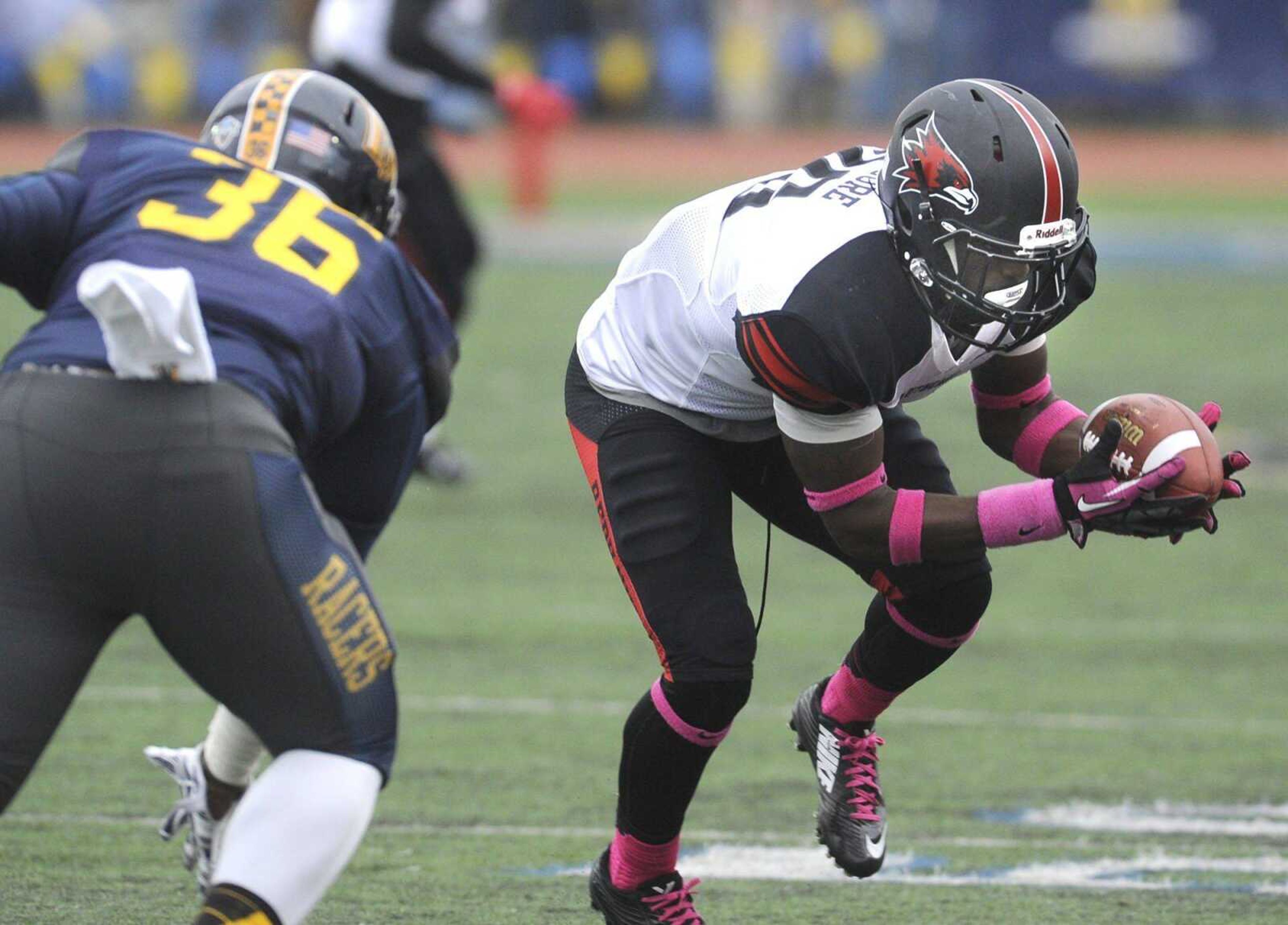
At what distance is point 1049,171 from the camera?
386 cm

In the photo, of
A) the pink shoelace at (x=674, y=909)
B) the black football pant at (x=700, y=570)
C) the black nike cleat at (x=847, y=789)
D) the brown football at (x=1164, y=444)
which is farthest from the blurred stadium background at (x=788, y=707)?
the brown football at (x=1164, y=444)

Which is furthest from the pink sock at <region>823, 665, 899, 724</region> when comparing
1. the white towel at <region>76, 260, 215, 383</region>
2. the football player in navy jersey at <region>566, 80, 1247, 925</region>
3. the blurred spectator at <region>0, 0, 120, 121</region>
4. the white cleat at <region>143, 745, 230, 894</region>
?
the blurred spectator at <region>0, 0, 120, 121</region>

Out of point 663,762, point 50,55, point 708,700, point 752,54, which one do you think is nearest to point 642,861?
point 663,762

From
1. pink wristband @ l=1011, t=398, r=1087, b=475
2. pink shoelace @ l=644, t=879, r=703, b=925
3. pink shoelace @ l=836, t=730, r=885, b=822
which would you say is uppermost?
pink wristband @ l=1011, t=398, r=1087, b=475

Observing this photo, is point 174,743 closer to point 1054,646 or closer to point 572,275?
point 1054,646

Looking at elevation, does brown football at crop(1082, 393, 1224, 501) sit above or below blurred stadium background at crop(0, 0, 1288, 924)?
above

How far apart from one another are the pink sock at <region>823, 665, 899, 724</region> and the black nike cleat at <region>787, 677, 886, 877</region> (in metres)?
0.02

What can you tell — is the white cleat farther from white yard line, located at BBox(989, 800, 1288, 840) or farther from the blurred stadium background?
white yard line, located at BBox(989, 800, 1288, 840)

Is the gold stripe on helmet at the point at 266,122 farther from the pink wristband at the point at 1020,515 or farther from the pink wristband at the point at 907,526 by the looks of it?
the pink wristband at the point at 1020,515

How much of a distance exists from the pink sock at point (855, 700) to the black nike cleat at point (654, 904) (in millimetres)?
571

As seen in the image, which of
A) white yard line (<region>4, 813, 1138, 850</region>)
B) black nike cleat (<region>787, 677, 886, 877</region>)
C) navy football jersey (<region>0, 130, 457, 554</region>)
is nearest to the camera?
navy football jersey (<region>0, 130, 457, 554</region>)

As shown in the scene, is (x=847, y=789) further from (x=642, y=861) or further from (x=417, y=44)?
(x=417, y=44)

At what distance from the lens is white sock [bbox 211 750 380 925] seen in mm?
3125

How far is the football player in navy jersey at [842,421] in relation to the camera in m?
3.86
